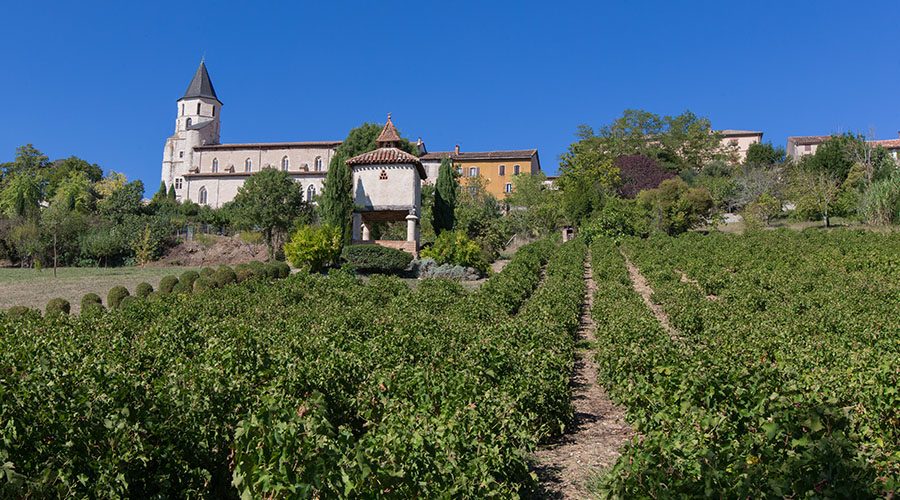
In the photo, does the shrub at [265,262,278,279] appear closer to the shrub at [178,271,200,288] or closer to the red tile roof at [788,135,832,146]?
the shrub at [178,271,200,288]

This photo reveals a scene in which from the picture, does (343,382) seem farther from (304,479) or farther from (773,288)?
(773,288)

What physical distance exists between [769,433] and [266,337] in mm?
6346

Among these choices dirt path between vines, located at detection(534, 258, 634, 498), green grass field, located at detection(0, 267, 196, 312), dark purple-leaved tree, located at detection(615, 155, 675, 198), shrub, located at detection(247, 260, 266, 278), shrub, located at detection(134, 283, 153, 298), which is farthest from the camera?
dark purple-leaved tree, located at detection(615, 155, 675, 198)

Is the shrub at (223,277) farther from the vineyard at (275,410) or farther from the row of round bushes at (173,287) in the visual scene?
the vineyard at (275,410)

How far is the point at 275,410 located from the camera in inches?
179

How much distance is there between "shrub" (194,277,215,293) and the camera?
18564 mm

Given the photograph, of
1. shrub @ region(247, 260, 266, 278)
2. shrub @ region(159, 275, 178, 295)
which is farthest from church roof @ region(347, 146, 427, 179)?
shrub @ region(159, 275, 178, 295)

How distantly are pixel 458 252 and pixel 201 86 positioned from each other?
61.5 metres

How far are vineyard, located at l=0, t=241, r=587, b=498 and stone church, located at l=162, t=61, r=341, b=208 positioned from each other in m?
53.7

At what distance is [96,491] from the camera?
405 centimetres

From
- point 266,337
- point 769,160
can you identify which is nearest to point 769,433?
point 266,337

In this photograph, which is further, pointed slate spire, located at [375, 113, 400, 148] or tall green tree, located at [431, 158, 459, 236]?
tall green tree, located at [431, 158, 459, 236]

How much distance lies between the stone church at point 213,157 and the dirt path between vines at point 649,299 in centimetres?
4149

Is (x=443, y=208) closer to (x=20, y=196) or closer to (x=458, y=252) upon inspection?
(x=458, y=252)
